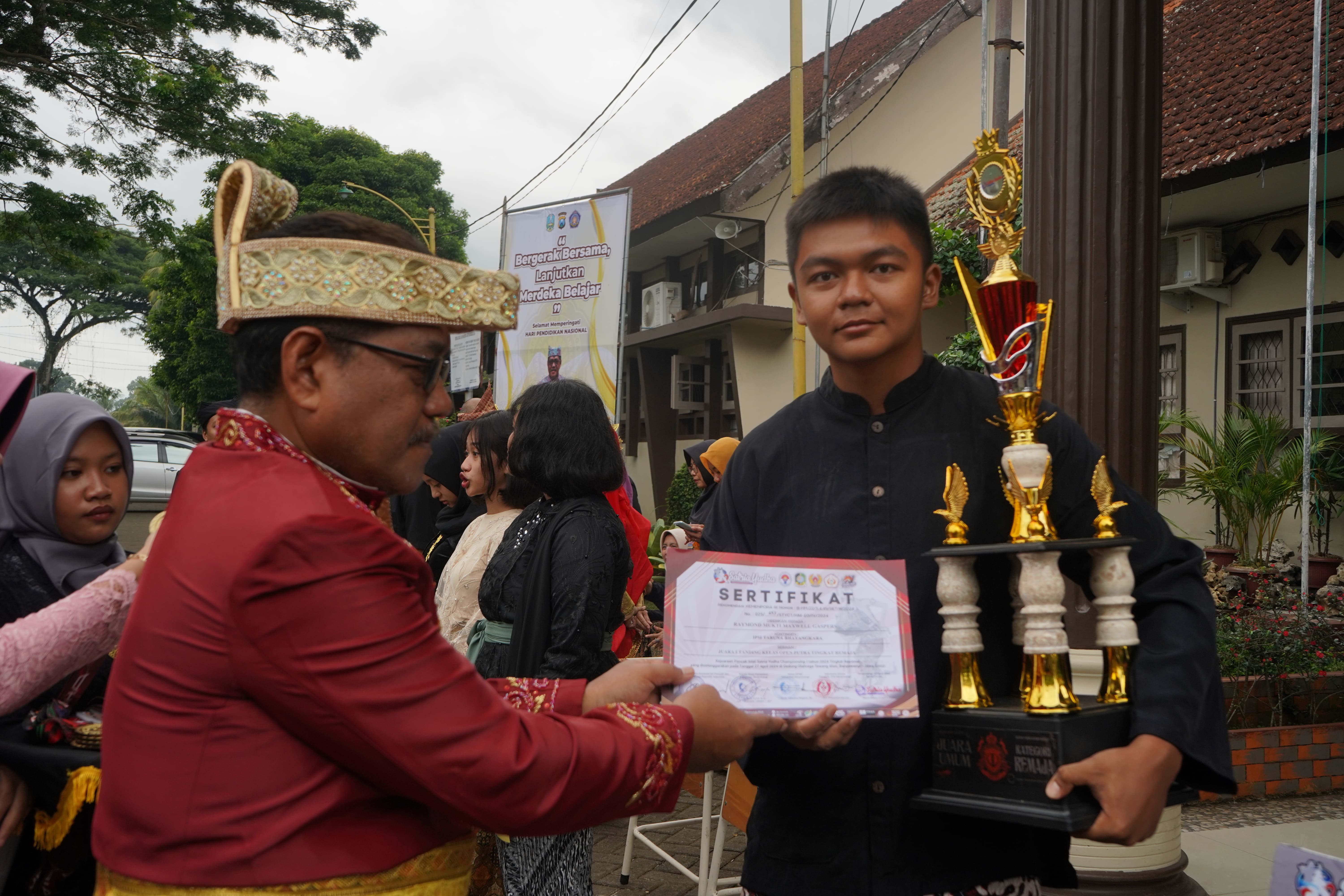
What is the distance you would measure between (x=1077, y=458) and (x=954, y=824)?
72cm

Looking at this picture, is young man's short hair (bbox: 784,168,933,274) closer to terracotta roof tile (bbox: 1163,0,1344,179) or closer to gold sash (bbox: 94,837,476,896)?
gold sash (bbox: 94,837,476,896)

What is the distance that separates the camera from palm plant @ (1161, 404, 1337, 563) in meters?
8.27

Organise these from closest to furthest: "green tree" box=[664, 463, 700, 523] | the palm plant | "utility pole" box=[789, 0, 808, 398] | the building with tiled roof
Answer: the palm plant < the building with tiled roof < "utility pole" box=[789, 0, 808, 398] < "green tree" box=[664, 463, 700, 523]

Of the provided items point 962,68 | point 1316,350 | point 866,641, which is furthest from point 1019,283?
point 962,68

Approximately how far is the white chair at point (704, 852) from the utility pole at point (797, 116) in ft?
26.0

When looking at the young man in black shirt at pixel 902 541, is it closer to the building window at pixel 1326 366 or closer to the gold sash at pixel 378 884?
the gold sash at pixel 378 884

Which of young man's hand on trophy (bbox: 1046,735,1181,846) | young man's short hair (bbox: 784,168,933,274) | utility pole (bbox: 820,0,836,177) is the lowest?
young man's hand on trophy (bbox: 1046,735,1181,846)

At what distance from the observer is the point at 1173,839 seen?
12.4ft

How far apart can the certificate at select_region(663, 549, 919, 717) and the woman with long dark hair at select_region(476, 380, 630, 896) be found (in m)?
1.69

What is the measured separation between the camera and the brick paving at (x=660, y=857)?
475 centimetres

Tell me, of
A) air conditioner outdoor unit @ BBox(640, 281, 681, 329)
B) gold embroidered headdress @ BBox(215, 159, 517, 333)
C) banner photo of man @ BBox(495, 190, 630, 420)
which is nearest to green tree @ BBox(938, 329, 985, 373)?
banner photo of man @ BBox(495, 190, 630, 420)

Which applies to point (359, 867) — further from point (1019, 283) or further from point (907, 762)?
point (1019, 283)

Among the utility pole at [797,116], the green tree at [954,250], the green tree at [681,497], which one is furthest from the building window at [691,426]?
the green tree at [954,250]

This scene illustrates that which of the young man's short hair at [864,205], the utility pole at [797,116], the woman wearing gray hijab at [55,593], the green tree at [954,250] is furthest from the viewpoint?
the utility pole at [797,116]
